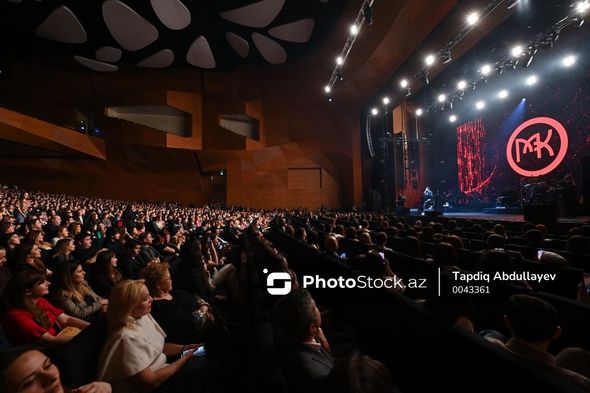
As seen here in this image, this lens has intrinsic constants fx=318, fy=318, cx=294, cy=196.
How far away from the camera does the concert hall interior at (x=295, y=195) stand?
161 cm

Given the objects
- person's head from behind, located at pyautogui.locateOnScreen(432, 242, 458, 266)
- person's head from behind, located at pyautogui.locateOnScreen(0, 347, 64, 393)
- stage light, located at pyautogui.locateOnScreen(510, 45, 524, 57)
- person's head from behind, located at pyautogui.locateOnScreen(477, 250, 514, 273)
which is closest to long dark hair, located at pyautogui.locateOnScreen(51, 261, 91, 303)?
person's head from behind, located at pyautogui.locateOnScreen(0, 347, 64, 393)

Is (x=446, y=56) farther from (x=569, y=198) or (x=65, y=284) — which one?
(x=65, y=284)

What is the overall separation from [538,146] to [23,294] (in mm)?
14110

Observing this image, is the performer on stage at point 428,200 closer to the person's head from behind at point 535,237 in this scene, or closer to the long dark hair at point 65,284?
the person's head from behind at point 535,237

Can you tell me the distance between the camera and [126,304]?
1739mm

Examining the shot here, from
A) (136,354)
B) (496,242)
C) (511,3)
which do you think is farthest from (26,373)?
(511,3)

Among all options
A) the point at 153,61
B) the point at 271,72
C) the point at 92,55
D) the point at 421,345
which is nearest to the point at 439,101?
the point at 271,72

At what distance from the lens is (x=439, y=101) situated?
14.0 meters

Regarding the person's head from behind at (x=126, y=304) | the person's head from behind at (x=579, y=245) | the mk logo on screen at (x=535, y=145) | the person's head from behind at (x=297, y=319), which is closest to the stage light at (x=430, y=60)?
the mk logo on screen at (x=535, y=145)

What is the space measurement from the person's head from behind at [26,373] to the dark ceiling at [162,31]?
599 inches

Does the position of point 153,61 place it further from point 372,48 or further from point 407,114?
point 407,114

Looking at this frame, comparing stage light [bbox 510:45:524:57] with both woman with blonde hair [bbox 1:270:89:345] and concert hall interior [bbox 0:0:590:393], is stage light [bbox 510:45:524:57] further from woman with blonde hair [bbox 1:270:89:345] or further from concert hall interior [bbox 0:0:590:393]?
woman with blonde hair [bbox 1:270:89:345]

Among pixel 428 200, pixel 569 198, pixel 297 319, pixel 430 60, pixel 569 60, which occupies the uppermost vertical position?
pixel 430 60

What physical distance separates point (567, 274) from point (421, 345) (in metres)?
1.81
